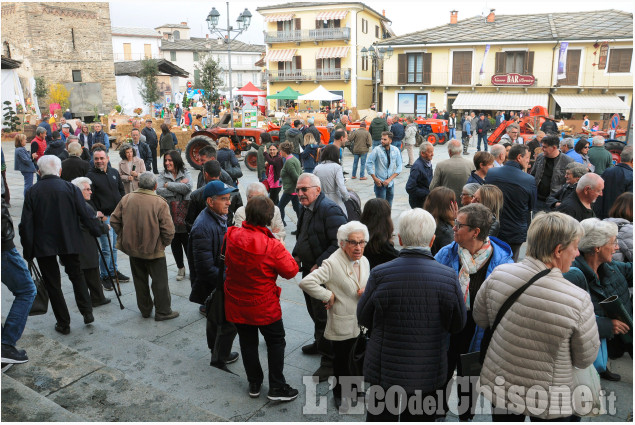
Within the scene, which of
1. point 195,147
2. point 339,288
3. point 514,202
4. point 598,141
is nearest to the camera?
point 339,288

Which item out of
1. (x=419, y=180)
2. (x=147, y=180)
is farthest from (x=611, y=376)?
(x=147, y=180)

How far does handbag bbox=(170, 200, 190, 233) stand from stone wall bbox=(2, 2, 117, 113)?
3059 centimetres

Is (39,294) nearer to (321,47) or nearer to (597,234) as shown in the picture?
(597,234)

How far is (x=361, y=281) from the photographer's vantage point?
10.4ft

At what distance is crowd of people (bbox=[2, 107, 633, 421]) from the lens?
228cm

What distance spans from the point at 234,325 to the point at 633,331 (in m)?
2.61

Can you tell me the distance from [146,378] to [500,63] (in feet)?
104

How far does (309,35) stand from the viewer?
38625 mm

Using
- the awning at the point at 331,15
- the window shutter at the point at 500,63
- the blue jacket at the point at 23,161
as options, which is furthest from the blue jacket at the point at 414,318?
the awning at the point at 331,15

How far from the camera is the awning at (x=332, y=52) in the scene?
37531 millimetres

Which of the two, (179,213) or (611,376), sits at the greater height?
(179,213)

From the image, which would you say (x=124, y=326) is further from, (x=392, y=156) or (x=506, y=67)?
(x=506, y=67)

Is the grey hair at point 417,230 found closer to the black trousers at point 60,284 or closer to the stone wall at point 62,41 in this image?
the black trousers at point 60,284

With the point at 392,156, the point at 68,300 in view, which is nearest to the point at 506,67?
the point at 392,156
